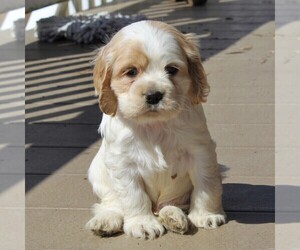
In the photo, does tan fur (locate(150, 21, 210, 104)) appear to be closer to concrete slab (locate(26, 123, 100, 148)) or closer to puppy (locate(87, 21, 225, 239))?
puppy (locate(87, 21, 225, 239))

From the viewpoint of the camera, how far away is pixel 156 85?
3012 mm

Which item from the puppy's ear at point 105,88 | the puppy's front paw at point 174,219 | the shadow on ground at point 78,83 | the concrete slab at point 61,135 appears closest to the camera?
the puppy's ear at point 105,88

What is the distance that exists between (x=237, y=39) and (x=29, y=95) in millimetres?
2329

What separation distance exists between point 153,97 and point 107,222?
2.16ft

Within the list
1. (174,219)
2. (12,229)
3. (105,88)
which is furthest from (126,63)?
(12,229)

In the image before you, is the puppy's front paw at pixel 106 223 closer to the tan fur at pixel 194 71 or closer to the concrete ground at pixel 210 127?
the concrete ground at pixel 210 127

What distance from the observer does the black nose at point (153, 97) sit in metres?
3.00

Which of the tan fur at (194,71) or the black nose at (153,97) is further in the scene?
the tan fur at (194,71)

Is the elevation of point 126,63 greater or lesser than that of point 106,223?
greater

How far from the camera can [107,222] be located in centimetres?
336

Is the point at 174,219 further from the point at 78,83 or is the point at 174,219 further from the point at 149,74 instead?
the point at 78,83

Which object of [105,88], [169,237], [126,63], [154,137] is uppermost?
[126,63]

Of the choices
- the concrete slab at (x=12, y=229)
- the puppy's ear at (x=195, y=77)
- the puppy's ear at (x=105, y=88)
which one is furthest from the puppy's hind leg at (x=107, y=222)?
the puppy's ear at (x=195, y=77)

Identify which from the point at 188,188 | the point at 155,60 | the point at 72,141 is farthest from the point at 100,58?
the point at 72,141
